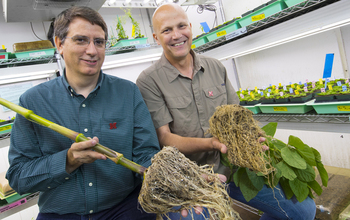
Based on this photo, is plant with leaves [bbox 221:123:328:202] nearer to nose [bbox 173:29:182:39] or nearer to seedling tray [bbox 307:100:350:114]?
seedling tray [bbox 307:100:350:114]

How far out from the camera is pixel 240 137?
981 mm

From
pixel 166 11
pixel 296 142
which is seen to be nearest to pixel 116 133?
pixel 166 11

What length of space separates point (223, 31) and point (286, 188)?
1.54m

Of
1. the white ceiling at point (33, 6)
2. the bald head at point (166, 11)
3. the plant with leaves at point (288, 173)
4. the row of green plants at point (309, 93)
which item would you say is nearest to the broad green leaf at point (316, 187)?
the plant with leaves at point (288, 173)

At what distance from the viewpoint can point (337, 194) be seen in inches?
66.0

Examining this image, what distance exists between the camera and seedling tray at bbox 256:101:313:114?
1.69m

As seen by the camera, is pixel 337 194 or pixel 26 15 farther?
pixel 26 15

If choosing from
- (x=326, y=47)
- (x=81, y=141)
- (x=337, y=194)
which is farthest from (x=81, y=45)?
(x=326, y=47)

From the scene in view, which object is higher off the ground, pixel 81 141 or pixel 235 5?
pixel 235 5

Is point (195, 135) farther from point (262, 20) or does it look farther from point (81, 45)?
point (262, 20)

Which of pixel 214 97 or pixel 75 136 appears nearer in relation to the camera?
pixel 75 136

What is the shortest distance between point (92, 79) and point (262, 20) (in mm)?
1504

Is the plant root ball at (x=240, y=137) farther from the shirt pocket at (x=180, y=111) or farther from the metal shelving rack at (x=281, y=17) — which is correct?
the metal shelving rack at (x=281, y=17)

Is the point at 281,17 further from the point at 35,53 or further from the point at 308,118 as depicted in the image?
the point at 35,53
